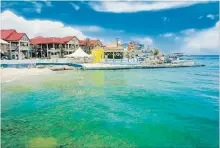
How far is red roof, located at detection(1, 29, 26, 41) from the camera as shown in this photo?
56.7 metres

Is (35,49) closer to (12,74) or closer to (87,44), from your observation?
(87,44)

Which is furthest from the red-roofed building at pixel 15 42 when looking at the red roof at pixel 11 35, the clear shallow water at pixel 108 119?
the clear shallow water at pixel 108 119

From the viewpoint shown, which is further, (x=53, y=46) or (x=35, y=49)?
(x=35, y=49)

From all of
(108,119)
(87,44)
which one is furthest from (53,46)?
(108,119)

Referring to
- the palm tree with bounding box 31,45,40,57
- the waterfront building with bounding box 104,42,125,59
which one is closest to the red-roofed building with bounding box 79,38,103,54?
the waterfront building with bounding box 104,42,125,59

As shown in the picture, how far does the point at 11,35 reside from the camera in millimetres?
57844

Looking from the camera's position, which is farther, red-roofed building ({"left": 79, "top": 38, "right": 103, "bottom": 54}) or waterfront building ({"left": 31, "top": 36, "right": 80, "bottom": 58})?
red-roofed building ({"left": 79, "top": 38, "right": 103, "bottom": 54})

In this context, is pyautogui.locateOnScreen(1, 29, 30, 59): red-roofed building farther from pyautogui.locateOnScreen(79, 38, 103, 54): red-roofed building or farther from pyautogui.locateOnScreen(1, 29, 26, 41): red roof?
pyautogui.locateOnScreen(79, 38, 103, 54): red-roofed building

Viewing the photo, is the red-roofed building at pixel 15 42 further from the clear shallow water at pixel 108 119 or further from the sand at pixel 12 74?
the clear shallow water at pixel 108 119

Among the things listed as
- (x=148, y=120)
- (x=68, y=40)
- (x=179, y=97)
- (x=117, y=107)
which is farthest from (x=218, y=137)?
(x=68, y=40)

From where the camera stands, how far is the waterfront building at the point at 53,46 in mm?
65875

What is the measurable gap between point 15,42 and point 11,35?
2.16m

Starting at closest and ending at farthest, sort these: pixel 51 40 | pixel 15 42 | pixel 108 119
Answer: pixel 108 119
pixel 15 42
pixel 51 40

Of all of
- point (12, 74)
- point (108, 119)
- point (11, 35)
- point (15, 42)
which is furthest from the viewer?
point (11, 35)
